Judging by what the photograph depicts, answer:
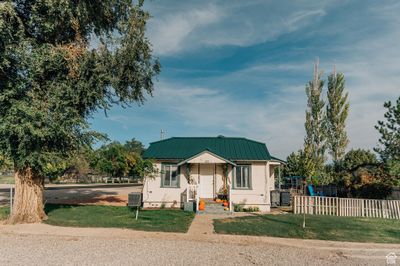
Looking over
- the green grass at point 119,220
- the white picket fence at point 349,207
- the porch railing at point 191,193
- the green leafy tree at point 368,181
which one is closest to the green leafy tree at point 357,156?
the green leafy tree at point 368,181

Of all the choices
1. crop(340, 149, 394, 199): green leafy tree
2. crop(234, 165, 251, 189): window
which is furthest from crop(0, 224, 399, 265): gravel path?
crop(340, 149, 394, 199): green leafy tree

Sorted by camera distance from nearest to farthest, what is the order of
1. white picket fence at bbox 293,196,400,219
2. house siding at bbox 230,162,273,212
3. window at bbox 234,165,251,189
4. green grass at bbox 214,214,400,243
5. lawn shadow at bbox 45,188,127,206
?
green grass at bbox 214,214,400,243 → white picket fence at bbox 293,196,400,219 → house siding at bbox 230,162,273,212 → window at bbox 234,165,251,189 → lawn shadow at bbox 45,188,127,206

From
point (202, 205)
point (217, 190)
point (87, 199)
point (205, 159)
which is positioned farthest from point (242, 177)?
point (87, 199)

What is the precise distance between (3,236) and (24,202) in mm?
2695

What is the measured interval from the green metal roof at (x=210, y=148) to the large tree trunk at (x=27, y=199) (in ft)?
21.6

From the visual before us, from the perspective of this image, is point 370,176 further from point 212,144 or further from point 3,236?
point 3,236

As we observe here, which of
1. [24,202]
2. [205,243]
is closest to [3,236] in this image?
[24,202]

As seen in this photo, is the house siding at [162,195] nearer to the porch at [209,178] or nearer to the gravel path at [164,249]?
the porch at [209,178]

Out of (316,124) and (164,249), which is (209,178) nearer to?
(164,249)

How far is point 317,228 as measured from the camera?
10.8 metres

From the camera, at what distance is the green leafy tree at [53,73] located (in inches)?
413

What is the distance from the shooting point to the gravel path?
6719mm

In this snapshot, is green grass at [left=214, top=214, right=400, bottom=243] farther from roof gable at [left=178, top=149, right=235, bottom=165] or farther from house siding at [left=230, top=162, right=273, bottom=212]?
roof gable at [left=178, top=149, right=235, bottom=165]

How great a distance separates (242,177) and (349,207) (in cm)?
618
